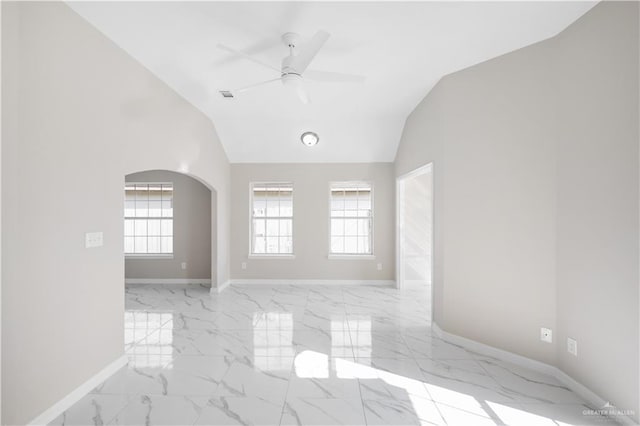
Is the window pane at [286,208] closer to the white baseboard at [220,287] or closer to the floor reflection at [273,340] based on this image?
the white baseboard at [220,287]

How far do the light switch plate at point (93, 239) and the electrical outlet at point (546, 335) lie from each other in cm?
391

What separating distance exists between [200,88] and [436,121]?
2909 millimetres

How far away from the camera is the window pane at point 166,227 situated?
6.56 m

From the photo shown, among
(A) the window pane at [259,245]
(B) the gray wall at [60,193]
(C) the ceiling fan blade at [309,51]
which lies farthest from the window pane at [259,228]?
(C) the ceiling fan blade at [309,51]

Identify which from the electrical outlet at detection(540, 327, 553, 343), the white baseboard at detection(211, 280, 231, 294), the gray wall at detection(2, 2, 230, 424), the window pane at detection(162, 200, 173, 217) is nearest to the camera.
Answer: the gray wall at detection(2, 2, 230, 424)

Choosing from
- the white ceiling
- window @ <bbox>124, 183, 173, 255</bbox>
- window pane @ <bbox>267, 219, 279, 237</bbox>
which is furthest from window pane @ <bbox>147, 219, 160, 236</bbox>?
the white ceiling

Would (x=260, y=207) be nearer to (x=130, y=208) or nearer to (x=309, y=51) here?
(x=130, y=208)

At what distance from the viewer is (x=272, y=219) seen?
21.9ft

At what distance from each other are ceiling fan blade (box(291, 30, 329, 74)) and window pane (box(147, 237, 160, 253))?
5.17 meters

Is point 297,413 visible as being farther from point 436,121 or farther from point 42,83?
point 436,121

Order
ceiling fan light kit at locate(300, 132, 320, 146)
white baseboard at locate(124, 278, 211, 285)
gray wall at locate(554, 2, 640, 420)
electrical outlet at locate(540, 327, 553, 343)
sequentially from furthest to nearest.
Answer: white baseboard at locate(124, 278, 211, 285)
ceiling fan light kit at locate(300, 132, 320, 146)
electrical outlet at locate(540, 327, 553, 343)
gray wall at locate(554, 2, 640, 420)

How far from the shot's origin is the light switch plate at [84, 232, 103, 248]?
8.52 feet

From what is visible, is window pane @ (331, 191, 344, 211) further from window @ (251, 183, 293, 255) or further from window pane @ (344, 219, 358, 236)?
window @ (251, 183, 293, 255)

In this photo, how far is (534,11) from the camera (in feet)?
8.20
